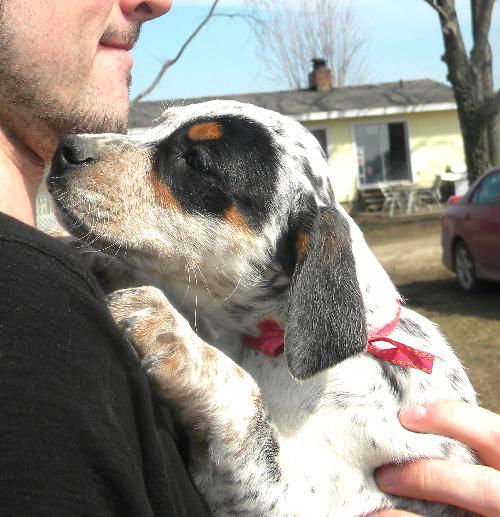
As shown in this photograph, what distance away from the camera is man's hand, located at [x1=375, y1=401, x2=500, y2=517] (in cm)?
220

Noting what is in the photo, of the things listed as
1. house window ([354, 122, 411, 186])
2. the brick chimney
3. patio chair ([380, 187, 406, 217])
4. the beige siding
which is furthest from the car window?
the brick chimney

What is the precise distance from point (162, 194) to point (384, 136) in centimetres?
2711

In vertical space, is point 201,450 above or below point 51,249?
below

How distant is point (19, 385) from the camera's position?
1249 millimetres

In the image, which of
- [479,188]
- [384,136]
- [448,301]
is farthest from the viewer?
[384,136]

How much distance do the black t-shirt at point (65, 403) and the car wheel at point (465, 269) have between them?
34.9 ft

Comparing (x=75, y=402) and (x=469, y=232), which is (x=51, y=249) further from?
(x=469, y=232)

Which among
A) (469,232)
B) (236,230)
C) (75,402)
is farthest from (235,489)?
(469,232)

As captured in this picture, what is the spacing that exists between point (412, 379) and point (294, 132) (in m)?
1.00

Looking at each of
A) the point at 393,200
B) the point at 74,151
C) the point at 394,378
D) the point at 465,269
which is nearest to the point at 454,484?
the point at 394,378

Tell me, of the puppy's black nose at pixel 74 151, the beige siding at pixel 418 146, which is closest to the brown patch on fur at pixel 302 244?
the puppy's black nose at pixel 74 151

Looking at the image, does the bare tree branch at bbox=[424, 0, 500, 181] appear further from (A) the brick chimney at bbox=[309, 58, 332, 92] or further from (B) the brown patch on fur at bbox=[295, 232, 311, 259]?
(B) the brown patch on fur at bbox=[295, 232, 311, 259]

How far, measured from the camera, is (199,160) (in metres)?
2.54

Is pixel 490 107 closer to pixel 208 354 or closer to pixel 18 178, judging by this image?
pixel 208 354
